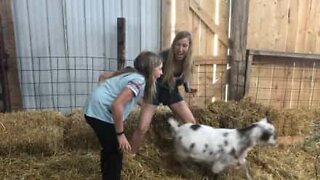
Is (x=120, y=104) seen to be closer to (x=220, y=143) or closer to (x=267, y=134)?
(x=220, y=143)

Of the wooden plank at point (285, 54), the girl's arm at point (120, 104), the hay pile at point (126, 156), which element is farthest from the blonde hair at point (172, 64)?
the wooden plank at point (285, 54)

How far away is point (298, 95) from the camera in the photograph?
19.0ft

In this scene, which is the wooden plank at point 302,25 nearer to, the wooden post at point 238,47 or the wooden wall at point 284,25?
the wooden wall at point 284,25

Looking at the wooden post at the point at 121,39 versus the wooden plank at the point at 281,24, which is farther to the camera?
the wooden plank at the point at 281,24

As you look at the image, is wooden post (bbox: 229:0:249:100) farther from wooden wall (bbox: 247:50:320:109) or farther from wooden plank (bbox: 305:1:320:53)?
wooden plank (bbox: 305:1:320:53)

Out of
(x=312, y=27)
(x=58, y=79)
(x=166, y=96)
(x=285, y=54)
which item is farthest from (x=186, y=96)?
(x=312, y=27)

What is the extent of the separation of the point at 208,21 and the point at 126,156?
242cm

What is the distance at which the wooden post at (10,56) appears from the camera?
4.59 m

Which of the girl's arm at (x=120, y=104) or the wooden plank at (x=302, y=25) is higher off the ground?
the wooden plank at (x=302, y=25)

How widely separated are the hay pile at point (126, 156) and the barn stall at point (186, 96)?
1 centimetres

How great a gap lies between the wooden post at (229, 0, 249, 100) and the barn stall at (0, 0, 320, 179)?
0.01 meters

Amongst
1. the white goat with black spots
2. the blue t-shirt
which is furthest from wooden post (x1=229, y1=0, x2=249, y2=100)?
the blue t-shirt

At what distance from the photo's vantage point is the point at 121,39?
4.94m

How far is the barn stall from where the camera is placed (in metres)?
3.88
